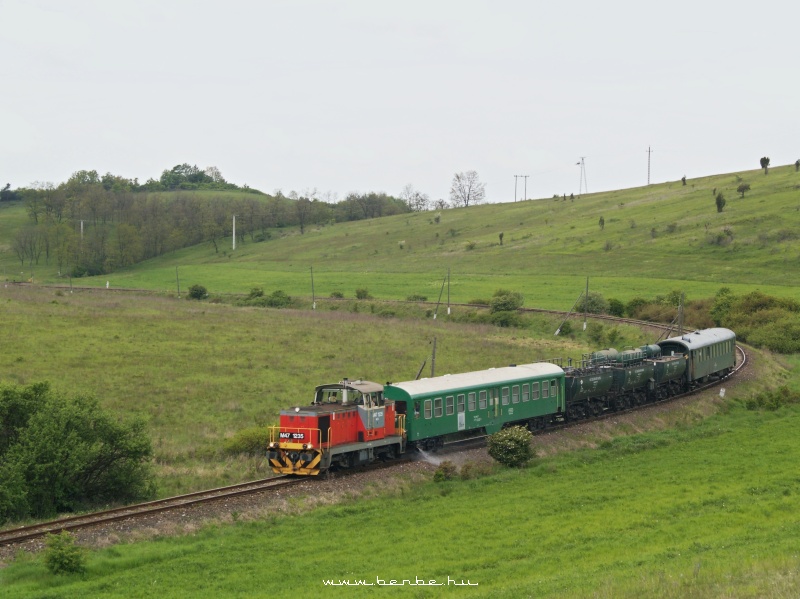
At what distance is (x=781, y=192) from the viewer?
128500 mm

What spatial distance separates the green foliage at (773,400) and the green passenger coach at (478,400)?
1385 cm

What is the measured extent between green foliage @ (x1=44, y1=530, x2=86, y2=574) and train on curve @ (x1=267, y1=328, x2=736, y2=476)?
9.42 metres

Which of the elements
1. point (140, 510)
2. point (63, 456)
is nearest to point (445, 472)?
point (140, 510)

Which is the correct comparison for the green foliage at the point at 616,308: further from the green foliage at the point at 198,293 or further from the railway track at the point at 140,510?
the railway track at the point at 140,510

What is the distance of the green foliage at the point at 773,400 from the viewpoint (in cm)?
4503

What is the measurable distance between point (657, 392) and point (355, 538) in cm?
2872

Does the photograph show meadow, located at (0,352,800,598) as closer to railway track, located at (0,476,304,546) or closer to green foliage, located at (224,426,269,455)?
railway track, located at (0,476,304,546)

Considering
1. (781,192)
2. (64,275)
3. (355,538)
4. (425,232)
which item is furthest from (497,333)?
(64,275)

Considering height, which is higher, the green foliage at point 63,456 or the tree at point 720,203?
the tree at point 720,203

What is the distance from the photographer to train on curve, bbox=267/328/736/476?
90.3 feet

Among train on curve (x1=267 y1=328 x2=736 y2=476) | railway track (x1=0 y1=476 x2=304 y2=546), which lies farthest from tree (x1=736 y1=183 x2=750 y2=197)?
railway track (x1=0 y1=476 x2=304 y2=546)

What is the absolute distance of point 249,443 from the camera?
31.9 m

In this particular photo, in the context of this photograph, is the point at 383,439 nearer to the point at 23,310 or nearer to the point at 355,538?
the point at 355,538

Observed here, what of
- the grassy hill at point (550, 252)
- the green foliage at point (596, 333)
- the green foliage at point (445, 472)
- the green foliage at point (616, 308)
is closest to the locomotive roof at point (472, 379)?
the green foliage at point (445, 472)
